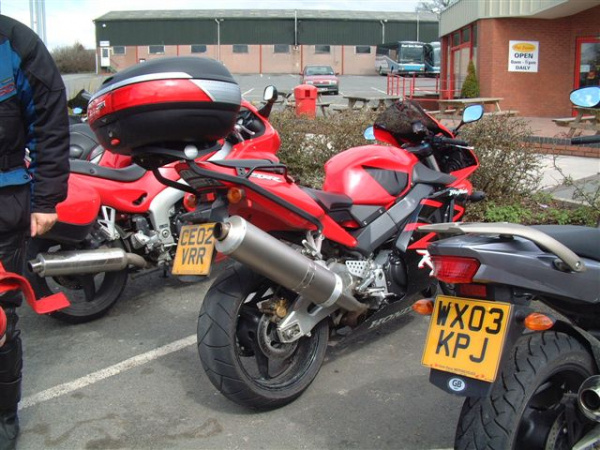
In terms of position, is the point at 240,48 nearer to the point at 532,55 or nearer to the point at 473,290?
the point at 532,55

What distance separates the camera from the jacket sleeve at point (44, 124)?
284 centimetres

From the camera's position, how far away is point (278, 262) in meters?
2.95

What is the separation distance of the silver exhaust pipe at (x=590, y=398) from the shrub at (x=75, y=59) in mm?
57803

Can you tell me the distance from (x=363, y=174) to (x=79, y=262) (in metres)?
1.90

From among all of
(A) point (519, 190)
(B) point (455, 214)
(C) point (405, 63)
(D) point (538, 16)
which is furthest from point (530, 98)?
(C) point (405, 63)

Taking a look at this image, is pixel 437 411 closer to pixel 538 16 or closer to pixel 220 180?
pixel 220 180

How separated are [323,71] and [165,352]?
38.2 metres

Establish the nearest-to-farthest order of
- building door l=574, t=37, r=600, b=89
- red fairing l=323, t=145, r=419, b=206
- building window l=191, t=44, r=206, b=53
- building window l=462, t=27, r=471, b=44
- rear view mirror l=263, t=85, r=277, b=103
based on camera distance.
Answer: red fairing l=323, t=145, r=419, b=206 → rear view mirror l=263, t=85, r=277, b=103 → building door l=574, t=37, r=600, b=89 → building window l=462, t=27, r=471, b=44 → building window l=191, t=44, r=206, b=53

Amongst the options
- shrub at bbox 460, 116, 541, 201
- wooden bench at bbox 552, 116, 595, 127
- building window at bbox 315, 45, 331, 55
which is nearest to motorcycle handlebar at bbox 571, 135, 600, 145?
shrub at bbox 460, 116, 541, 201

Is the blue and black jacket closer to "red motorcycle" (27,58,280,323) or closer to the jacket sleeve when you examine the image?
the jacket sleeve

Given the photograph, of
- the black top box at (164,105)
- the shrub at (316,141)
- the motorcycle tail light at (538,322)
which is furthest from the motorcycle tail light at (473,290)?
the shrub at (316,141)

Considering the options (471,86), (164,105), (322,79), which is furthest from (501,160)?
(322,79)

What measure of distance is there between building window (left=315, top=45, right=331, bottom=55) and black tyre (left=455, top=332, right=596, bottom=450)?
6032 centimetres

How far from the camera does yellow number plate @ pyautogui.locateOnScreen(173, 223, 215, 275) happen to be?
10.0 feet
